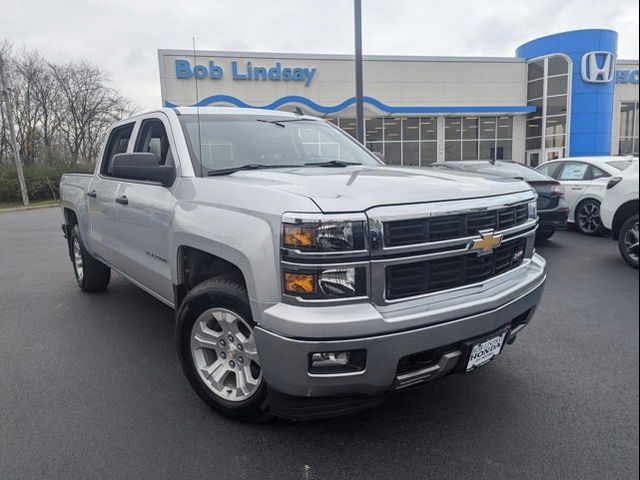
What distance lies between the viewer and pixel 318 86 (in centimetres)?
2980

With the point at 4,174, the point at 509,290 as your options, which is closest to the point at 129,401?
the point at 509,290

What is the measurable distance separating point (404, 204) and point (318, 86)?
2899 cm

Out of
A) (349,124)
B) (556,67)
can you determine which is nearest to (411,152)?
(349,124)

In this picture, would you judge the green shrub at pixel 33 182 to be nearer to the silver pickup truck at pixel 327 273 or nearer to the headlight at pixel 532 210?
the silver pickup truck at pixel 327 273

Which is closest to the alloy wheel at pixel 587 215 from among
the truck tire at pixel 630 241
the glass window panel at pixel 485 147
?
the truck tire at pixel 630 241

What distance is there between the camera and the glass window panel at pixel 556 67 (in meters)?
28.9

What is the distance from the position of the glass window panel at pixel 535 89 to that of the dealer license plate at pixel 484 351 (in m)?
33.4

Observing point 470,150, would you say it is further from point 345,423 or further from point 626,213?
point 626,213

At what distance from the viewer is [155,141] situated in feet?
13.0

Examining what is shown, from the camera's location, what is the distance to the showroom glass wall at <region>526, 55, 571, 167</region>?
30.4 metres

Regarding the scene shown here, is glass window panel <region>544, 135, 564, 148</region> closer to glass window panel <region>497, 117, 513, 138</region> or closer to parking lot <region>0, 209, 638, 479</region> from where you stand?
glass window panel <region>497, 117, 513, 138</region>

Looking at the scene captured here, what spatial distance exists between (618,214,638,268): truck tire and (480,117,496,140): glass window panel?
33195 millimetres

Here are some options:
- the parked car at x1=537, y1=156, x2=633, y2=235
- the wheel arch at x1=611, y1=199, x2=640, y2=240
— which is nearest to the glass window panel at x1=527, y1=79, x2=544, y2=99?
the parked car at x1=537, y1=156, x2=633, y2=235

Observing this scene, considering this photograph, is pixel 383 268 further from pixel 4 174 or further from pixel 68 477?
pixel 4 174
